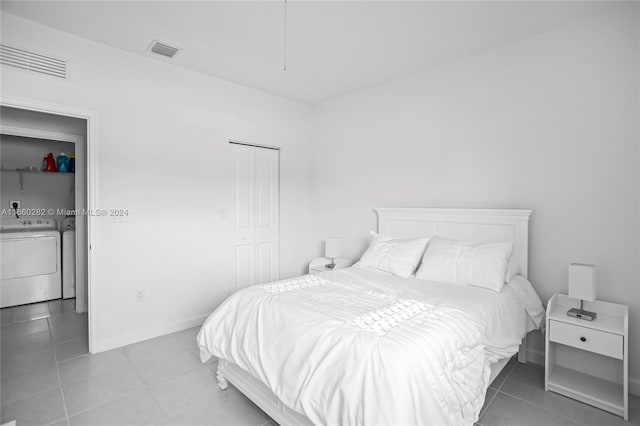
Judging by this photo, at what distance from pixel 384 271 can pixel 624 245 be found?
5.84 ft

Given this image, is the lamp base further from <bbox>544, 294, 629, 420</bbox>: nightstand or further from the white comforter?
the white comforter

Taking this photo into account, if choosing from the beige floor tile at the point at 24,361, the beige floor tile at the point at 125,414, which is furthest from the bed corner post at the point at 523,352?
the beige floor tile at the point at 24,361

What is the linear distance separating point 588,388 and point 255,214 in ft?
11.6

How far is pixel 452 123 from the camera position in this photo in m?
3.28

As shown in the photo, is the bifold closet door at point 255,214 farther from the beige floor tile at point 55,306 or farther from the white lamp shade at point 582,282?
the white lamp shade at point 582,282

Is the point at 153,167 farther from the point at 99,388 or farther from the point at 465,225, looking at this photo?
the point at 465,225

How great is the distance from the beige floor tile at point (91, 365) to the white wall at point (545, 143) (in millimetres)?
3083

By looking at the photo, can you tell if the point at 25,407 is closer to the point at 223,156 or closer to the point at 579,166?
the point at 223,156

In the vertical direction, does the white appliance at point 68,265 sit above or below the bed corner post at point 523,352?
above

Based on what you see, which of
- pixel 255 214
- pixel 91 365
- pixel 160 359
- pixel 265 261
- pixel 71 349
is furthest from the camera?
pixel 265 261

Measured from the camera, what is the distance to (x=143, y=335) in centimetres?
323

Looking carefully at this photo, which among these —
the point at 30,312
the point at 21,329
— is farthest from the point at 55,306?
the point at 21,329

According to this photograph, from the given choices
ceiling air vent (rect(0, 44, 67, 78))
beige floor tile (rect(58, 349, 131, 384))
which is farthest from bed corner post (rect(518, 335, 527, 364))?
ceiling air vent (rect(0, 44, 67, 78))

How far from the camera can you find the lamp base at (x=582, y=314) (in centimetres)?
224
